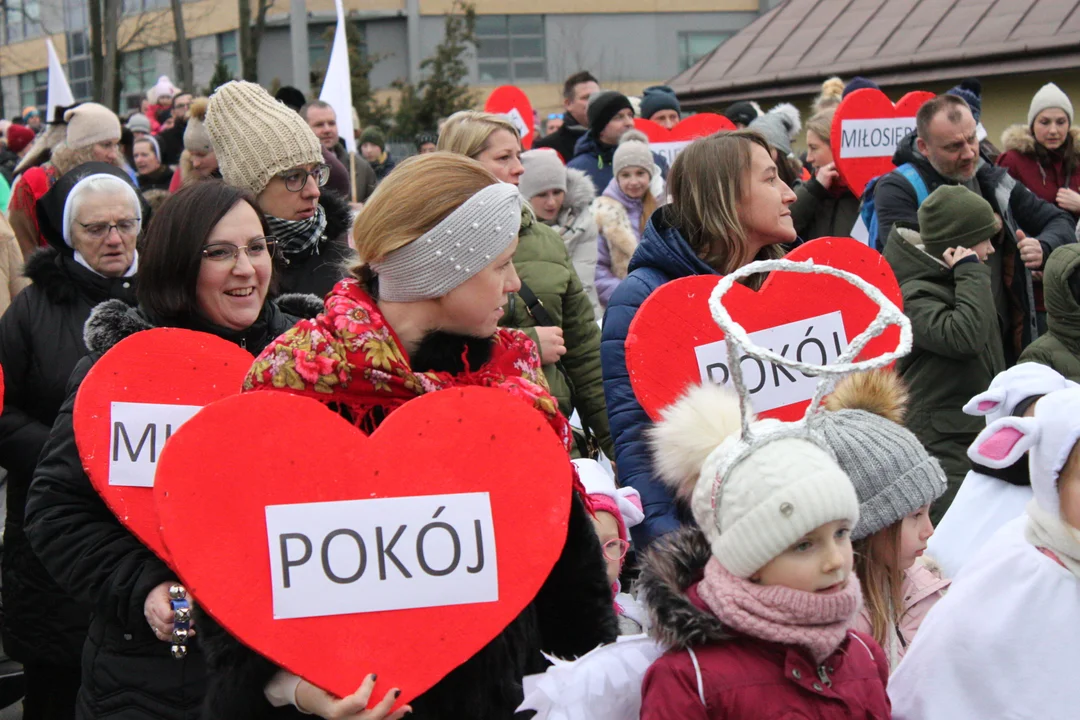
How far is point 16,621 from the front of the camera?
420 cm

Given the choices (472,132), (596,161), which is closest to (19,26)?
(596,161)

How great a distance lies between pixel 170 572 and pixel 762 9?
41575 mm

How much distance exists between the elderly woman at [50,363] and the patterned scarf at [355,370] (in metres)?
1.91

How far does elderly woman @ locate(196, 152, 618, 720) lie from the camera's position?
250 centimetres

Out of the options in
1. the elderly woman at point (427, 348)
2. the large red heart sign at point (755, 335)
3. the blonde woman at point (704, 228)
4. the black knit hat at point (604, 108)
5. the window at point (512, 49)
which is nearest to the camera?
the elderly woman at point (427, 348)

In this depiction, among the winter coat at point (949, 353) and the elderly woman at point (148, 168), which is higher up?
the elderly woman at point (148, 168)

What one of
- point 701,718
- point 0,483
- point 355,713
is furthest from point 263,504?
point 0,483

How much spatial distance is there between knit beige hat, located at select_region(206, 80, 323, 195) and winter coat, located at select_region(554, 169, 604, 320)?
263cm

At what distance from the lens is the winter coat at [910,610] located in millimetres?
3016

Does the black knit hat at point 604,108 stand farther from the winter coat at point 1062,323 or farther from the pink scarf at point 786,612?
the pink scarf at point 786,612

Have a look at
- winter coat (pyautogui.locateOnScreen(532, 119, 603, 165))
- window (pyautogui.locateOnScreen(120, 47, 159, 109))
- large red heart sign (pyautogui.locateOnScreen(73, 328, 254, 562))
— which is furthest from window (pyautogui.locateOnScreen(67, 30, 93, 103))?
large red heart sign (pyautogui.locateOnScreen(73, 328, 254, 562))

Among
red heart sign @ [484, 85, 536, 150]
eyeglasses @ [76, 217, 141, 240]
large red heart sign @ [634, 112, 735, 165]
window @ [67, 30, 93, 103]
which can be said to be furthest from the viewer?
→ window @ [67, 30, 93, 103]

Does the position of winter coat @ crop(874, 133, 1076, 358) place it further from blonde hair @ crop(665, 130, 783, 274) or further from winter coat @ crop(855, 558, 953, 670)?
winter coat @ crop(855, 558, 953, 670)

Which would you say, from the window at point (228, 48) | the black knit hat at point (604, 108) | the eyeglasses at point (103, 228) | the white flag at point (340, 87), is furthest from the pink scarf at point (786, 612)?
the window at point (228, 48)
